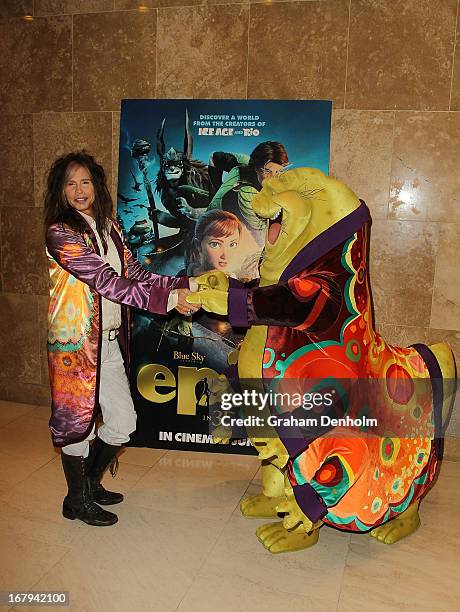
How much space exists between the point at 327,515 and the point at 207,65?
2189 millimetres

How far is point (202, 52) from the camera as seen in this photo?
3.01 metres

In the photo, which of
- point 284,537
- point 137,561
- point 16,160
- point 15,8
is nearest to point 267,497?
point 284,537

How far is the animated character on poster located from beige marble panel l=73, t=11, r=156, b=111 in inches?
54.7

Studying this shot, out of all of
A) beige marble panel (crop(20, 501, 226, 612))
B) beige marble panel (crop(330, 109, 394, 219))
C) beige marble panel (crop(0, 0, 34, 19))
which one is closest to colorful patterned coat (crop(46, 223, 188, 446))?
beige marble panel (crop(20, 501, 226, 612))

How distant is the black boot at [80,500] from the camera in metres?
2.38

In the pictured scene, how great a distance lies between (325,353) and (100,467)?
1.11 m

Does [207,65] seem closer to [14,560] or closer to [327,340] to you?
[327,340]

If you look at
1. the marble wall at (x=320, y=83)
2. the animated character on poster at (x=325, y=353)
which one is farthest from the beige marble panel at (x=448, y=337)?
the animated character on poster at (x=325, y=353)

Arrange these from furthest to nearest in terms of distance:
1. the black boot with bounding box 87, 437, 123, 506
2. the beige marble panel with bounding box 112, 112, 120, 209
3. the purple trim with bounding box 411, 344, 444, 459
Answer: the beige marble panel with bounding box 112, 112, 120, 209
the black boot with bounding box 87, 437, 123, 506
the purple trim with bounding box 411, 344, 444, 459

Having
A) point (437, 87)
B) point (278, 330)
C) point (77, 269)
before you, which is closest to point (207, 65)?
point (437, 87)

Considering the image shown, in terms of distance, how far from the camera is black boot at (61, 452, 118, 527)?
2.38 meters

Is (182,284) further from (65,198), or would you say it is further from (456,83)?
(456,83)

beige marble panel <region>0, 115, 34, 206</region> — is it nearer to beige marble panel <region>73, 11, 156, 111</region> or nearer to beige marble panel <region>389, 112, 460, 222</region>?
beige marble panel <region>73, 11, 156, 111</region>

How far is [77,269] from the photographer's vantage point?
2.20m
